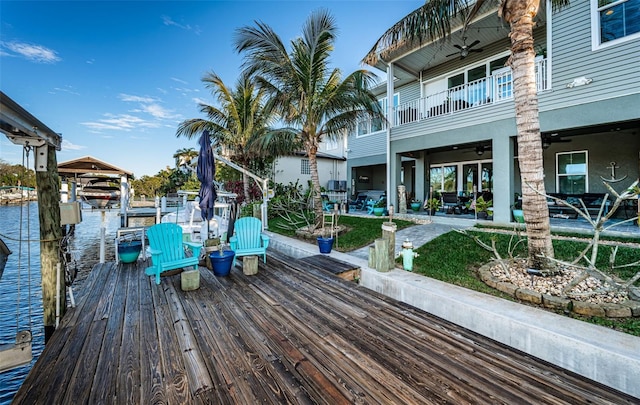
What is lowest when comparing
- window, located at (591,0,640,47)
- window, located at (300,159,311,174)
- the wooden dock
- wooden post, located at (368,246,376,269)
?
the wooden dock

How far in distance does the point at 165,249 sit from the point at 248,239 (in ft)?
5.26

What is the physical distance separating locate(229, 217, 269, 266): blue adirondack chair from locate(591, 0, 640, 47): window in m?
9.38

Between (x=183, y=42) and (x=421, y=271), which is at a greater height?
(x=183, y=42)

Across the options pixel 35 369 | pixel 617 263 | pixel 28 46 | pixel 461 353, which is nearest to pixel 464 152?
pixel 617 263

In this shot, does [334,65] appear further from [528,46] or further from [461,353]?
[461,353]

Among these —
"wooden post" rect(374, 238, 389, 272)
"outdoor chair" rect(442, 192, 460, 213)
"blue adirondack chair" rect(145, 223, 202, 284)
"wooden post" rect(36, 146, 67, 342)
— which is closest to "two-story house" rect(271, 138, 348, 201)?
"outdoor chair" rect(442, 192, 460, 213)

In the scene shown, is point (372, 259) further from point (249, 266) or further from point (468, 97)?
point (468, 97)

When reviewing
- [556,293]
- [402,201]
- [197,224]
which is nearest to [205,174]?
[197,224]

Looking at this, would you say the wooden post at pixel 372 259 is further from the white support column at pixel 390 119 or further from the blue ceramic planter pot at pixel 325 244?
the white support column at pixel 390 119

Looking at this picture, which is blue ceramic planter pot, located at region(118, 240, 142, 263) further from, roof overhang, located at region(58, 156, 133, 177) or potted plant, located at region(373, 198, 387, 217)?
roof overhang, located at region(58, 156, 133, 177)

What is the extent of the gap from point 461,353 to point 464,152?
37.8 ft

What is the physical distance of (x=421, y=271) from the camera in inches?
204

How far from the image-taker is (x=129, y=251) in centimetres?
595

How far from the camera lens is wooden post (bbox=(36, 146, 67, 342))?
3238 mm
